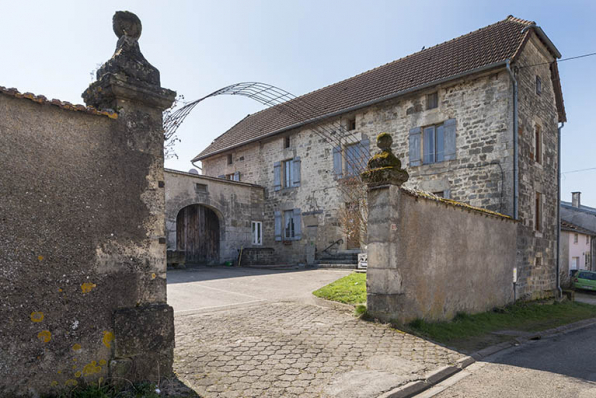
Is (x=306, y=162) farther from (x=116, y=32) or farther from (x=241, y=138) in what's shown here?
(x=116, y=32)

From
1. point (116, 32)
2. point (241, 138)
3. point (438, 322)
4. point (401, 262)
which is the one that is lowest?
point (438, 322)

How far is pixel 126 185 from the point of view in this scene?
397cm

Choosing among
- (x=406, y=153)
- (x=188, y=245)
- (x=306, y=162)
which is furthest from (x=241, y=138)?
(x=406, y=153)

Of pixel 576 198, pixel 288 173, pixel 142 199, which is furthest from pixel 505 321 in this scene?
pixel 576 198

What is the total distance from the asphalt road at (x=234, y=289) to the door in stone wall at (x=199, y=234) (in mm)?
4775

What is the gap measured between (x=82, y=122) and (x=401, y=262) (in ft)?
16.6

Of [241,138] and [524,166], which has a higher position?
[241,138]

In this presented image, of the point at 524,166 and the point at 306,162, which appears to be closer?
the point at 524,166

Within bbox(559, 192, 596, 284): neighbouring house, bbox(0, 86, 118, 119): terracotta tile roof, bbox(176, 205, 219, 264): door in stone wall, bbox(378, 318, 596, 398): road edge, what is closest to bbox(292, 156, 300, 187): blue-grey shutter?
bbox(176, 205, 219, 264): door in stone wall

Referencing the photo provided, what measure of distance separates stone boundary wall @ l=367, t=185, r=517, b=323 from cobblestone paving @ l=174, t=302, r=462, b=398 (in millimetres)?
680

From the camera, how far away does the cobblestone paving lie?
411 cm

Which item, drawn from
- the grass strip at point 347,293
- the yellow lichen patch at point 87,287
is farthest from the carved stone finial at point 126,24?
the grass strip at point 347,293

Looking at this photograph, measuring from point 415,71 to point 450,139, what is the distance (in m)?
3.46

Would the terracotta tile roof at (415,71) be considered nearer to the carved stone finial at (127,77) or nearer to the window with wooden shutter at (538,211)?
the window with wooden shutter at (538,211)
